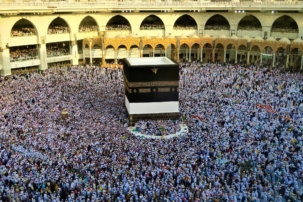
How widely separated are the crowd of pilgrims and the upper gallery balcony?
983 centimetres

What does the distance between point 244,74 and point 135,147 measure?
55.3 ft

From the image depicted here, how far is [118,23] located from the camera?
4144 cm

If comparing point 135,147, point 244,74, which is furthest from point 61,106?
point 244,74

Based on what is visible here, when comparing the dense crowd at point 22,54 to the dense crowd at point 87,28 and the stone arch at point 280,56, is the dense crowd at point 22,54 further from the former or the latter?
the stone arch at point 280,56

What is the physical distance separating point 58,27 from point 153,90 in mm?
20314

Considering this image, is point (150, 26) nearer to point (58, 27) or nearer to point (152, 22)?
point (152, 22)

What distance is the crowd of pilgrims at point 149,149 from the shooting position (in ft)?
40.0

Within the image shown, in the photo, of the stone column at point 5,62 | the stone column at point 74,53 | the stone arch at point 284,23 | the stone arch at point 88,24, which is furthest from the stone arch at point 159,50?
the stone column at point 5,62

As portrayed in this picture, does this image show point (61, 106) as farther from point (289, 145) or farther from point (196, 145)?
point (289, 145)

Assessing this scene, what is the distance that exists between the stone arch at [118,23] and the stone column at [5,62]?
40.8 ft

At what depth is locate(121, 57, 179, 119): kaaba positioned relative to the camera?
20.1 meters

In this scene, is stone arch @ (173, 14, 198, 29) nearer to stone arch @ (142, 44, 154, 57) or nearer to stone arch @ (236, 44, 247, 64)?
stone arch @ (142, 44, 154, 57)

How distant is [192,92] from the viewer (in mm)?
24719

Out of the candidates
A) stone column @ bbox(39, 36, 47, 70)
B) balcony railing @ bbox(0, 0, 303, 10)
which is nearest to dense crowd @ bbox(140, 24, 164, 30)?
balcony railing @ bbox(0, 0, 303, 10)
